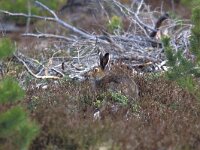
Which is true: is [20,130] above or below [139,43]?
below

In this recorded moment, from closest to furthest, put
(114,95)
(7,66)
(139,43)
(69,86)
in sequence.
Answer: (114,95) < (69,86) < (7,66) < (139,43)

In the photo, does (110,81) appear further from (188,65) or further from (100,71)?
(188,65)

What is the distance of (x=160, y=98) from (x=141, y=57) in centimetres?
185

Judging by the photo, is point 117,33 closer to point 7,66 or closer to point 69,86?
point 7,66

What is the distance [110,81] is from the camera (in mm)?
6355

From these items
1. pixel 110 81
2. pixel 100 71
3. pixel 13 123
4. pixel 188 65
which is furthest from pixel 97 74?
pixel 13 123

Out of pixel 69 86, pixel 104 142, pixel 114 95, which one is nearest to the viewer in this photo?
pixel 104 142

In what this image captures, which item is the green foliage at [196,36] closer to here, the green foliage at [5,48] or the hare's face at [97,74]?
the hare's face at [97,74]

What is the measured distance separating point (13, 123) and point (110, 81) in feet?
8.04

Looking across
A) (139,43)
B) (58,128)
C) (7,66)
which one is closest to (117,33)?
(139,43)

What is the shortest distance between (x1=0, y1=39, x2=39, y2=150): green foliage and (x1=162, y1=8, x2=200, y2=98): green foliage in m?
1.83

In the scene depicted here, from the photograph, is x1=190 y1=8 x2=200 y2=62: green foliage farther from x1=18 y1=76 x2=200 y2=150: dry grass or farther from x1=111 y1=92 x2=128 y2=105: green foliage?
x1=111 y1=92 x2=128 y2=105: green foliage

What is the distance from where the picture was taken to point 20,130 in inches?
158

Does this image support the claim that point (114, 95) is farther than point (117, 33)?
No
